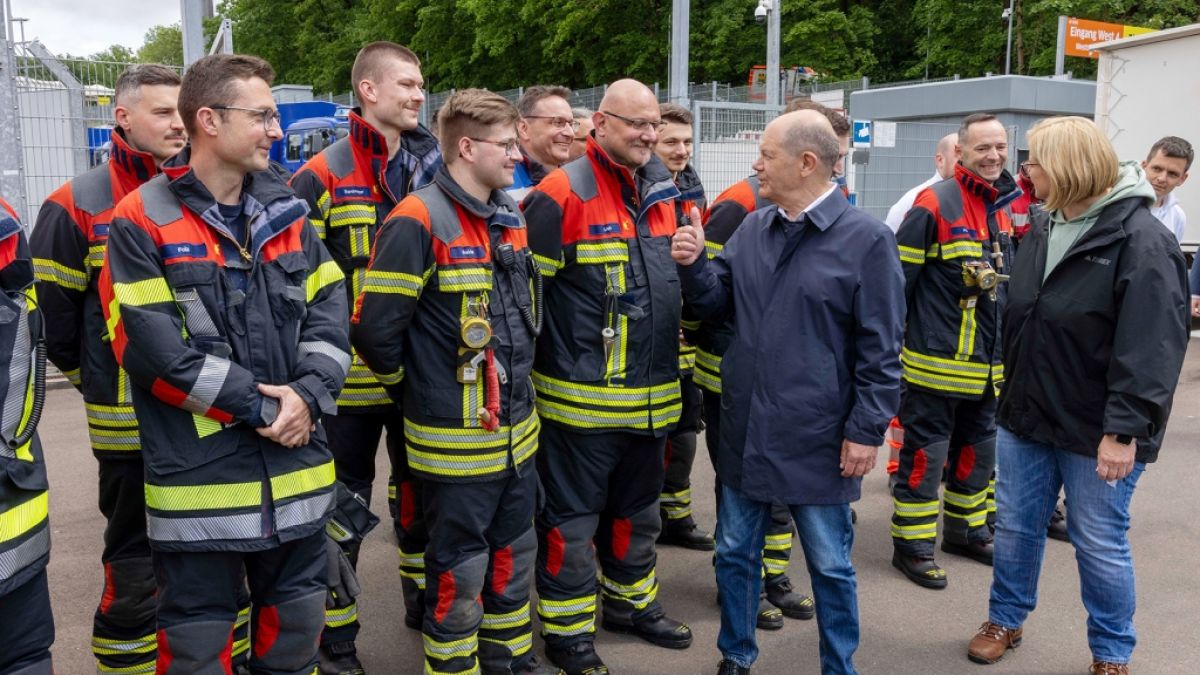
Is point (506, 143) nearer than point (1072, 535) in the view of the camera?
Yes

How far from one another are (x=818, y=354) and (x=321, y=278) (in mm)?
1685

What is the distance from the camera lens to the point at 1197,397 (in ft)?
30.1

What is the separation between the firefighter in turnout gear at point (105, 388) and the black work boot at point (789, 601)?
2.36 m

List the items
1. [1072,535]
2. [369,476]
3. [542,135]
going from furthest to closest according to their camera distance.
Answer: [542,135] < [369,476] < [1072,535]

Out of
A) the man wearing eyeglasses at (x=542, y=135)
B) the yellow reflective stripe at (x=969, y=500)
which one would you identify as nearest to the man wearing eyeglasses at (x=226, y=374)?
the man wearing eyeglasses at (x=542, y=135)

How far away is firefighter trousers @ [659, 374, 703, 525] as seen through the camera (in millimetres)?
5145

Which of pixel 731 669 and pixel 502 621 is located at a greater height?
pixel 502 621

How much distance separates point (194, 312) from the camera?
2.84 m

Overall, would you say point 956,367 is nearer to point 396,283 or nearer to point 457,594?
point 457,594

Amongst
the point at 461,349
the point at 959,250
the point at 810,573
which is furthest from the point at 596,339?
the point at 959,250

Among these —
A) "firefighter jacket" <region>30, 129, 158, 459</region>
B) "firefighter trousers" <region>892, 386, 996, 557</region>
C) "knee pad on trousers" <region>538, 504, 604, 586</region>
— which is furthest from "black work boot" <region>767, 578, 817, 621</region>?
"firefighter jacket" <region>30, 129, 158, 459</region>

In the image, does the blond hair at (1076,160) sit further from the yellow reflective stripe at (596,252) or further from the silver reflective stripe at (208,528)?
the silver reflective stripe at (208,528)

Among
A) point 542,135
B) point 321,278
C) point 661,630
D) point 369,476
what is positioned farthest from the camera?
point 542,135

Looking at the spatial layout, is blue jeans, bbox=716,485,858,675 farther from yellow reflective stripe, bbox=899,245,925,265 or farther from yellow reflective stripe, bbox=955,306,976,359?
yellow reflective stripe, bbox=899,245,925,265
